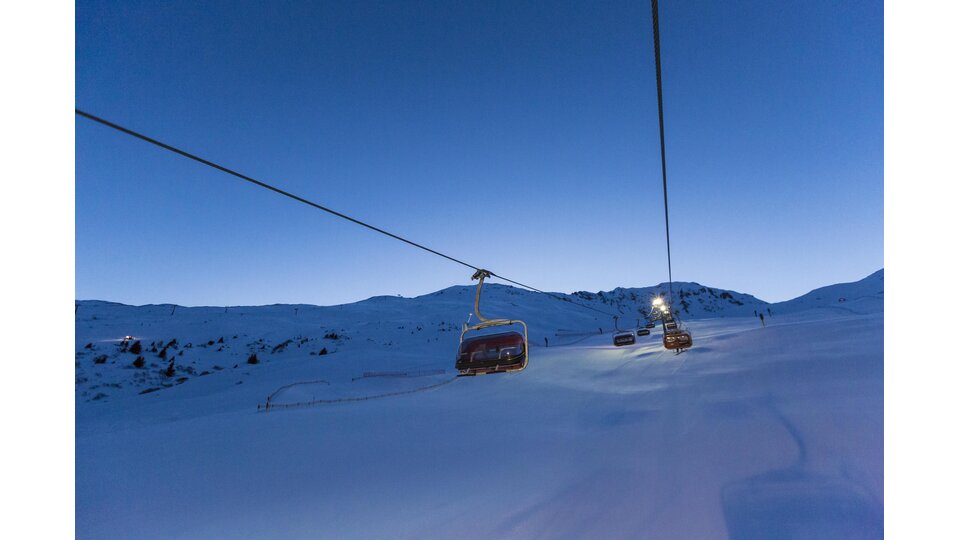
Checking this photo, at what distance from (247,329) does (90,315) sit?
19633 mm

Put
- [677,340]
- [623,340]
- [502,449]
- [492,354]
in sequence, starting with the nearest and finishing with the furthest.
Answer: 1. [492,354]
2. [502,449]
3. [677,340]
4. [623,340]

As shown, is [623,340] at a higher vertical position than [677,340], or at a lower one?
lower

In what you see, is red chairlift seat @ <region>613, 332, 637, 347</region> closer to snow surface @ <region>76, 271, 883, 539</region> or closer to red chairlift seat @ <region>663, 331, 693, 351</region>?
snow surface @ <region>76, 271, 883, 539</region>

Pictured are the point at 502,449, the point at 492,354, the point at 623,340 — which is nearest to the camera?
the point at 492,354

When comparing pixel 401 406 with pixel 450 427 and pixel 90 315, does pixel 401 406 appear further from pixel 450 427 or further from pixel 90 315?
pixel 90 315

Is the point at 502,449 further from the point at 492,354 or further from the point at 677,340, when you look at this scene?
the point at 677,340

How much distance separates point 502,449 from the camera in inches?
629

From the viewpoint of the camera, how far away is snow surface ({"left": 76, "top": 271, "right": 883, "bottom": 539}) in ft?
34.2

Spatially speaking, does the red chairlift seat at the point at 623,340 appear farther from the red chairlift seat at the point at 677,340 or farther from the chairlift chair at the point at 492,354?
the chairlift chair at the point at 492,354

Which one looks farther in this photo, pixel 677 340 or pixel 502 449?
pixel 677 340

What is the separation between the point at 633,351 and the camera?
145ft

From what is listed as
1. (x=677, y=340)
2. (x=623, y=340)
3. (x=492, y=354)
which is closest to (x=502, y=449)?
(x=492, y=354)

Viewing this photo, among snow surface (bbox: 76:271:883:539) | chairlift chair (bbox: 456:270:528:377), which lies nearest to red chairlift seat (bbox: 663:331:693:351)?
snow surface (bbox: 76:271:883:539)
